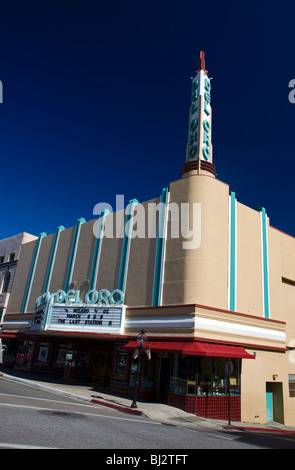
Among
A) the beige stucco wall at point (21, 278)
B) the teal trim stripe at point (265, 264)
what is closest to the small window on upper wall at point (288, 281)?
the teal trim stripe at point (265, 264)

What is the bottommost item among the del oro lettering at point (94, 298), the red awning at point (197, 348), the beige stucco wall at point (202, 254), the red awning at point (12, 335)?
the red awning at point (197, 348)

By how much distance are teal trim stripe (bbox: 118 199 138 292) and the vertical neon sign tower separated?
4673 mm

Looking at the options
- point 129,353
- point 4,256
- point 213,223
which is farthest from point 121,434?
point 4,256

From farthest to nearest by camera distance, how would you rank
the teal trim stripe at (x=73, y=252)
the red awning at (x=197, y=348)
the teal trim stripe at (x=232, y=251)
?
the teal trim stripe at (x=73, y=252)
the teal trim stripe at (x=232, y=251)
the red awning at (x=197, y=348)

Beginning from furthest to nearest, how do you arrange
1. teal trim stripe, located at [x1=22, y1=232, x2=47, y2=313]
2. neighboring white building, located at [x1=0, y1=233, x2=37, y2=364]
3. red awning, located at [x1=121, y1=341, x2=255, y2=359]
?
neighboring white building, located at [x1=0, y1=233, x2=37, y2=364]
teal trim stripe, located at [x1=22, y1=232, x2=47, y2=313]
red awning, located at [x1=121, y1=341, x2=255, y2=359]

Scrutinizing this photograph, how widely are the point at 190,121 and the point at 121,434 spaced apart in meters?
23.2

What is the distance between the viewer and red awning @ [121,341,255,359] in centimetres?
1750

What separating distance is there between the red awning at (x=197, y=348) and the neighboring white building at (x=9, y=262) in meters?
22.3

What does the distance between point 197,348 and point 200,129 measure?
16.0 metres

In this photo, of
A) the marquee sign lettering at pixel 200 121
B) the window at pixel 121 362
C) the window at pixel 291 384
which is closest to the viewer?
the window at pixel 121 362

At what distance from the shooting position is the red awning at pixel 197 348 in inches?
689

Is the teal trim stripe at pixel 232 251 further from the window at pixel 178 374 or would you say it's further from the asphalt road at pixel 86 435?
the asphalt road at pixel 86 435

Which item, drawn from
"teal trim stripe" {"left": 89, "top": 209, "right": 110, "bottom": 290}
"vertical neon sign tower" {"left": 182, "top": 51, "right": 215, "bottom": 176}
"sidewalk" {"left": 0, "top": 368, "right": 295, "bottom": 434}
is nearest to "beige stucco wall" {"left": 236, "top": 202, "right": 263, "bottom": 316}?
"vertical neon sign tower" {"left": 182, "top": 51, "right": 215, "bottom": 176}

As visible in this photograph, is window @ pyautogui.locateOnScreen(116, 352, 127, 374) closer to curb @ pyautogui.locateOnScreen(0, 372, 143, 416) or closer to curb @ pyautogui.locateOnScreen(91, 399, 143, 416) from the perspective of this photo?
curb @ pyautogui.locateOnScreen(0, 372, 143, 416)
